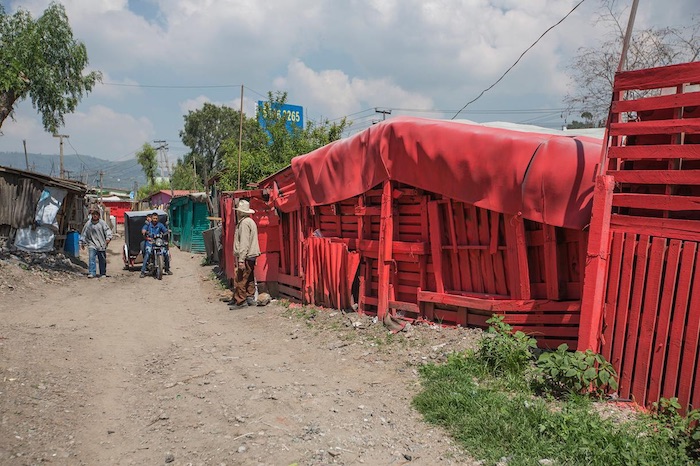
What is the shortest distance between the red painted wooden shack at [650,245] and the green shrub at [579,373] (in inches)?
5.6

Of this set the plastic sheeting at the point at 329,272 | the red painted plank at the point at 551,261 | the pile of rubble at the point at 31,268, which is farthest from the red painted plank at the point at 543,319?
the pile of rubble at the point at 31,268

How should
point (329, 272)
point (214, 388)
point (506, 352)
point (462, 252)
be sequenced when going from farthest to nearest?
1. point (329, 272)
2. point (462, 252)
3. point (214, 388)
4. point (506, 352)

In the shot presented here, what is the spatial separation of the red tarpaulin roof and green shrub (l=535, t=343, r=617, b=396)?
4.62 ft

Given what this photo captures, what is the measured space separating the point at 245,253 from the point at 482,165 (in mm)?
5390

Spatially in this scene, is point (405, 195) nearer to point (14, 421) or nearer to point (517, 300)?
point (517, 300)

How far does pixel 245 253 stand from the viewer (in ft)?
31.6

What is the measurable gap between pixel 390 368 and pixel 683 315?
294cm

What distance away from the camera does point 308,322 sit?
8.05 m

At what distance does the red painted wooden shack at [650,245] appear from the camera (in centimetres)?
403

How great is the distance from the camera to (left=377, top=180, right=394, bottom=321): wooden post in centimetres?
708

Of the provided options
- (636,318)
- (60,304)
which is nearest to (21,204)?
(60,304)

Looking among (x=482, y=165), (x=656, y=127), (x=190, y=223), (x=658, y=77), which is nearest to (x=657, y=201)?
(x=656, y=127)

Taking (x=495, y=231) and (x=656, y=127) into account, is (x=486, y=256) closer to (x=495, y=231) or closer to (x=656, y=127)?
(x=495, y=231)

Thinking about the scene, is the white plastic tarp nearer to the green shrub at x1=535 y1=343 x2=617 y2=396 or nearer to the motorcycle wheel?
the motorcycle wheel
